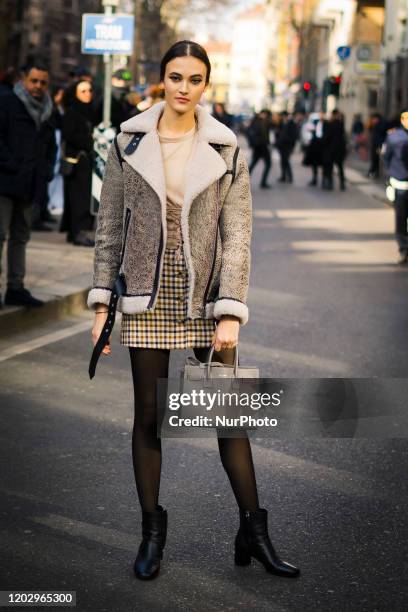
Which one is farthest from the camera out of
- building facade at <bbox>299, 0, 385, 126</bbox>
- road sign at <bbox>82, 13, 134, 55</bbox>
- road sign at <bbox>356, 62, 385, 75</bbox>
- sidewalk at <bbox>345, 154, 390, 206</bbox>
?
building facade at <bbox>299, 0, 385, 126</bbox>

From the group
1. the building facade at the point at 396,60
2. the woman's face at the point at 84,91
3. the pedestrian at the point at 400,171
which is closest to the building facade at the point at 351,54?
the building facade at the point at 396,60

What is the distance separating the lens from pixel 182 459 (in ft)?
20.4

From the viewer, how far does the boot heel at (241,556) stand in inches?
181

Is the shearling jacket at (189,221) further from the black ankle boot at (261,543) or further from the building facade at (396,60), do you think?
the building facade at (396,60)

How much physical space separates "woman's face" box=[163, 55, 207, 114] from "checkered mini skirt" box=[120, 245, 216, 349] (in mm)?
489

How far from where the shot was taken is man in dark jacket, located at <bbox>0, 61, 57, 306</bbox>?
984cm

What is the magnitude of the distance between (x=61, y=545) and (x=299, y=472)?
1.57m

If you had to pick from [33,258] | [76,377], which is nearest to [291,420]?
[76,377]

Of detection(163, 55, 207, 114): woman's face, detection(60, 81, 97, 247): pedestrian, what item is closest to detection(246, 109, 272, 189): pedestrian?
detection(60, 81, 97, 247): pedestrian

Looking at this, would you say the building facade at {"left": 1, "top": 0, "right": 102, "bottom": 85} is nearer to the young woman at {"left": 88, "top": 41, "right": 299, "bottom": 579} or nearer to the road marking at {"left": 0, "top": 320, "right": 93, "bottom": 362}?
the road marking at {"left": 0, "top": 320, "right": 93, "bottom": 362}

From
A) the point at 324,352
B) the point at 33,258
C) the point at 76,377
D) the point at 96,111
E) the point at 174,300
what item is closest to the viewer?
the point at 174,300

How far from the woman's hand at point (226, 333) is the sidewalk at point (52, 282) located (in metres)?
5.51

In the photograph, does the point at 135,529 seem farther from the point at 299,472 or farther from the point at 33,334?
the point at 33,334

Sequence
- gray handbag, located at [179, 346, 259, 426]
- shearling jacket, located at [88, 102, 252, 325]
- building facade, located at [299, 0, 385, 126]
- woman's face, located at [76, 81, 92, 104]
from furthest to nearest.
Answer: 1. building facade, located at [299, 0, 385, 126]
2. woman's face, located at [76, 81, 92, 104]
3. shearling jacket, located at [88, 102, 252, 325]
4. gray handbag, located at [179, 346, 259, 426]
